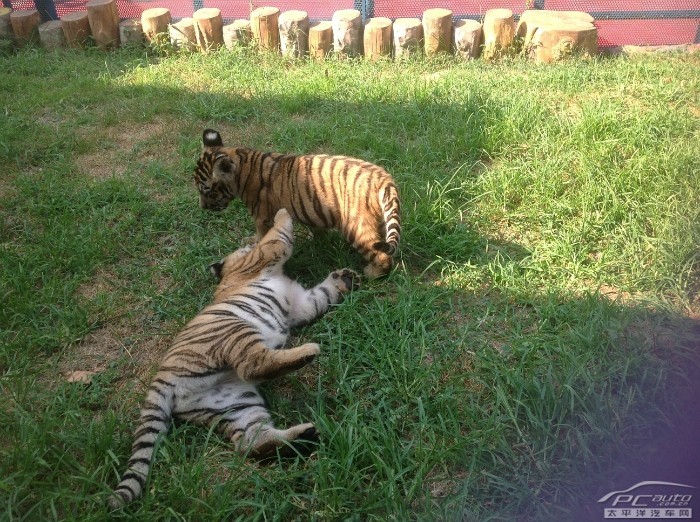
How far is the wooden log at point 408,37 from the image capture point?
627cm

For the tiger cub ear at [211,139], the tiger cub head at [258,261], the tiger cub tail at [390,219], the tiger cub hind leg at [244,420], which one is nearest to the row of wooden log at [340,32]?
the tiger cub ear at [211,139]

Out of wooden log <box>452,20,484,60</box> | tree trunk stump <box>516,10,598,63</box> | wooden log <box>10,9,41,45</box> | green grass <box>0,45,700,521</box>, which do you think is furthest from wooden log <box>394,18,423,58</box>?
wooden log <box>10,9,41,45</box>

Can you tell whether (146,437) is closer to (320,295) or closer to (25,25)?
(320,295)

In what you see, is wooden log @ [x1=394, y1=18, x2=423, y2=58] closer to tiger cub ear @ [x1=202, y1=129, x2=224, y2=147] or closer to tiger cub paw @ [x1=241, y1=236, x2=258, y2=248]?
tiger cub ear @ [x1=202, y1=129, x2=224, y2=147]

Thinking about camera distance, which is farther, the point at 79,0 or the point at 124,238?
the point at 79,0

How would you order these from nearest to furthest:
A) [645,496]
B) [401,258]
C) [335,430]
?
[645,496], [335,430], [401,258]

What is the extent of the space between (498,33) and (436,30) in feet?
2.14

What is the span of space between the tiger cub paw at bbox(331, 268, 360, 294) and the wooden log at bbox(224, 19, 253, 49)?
13.9 ft

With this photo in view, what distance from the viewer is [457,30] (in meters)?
6.31

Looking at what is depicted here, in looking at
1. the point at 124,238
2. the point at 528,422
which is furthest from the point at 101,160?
the point at 528,422

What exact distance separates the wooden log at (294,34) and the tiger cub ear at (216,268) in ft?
12.4

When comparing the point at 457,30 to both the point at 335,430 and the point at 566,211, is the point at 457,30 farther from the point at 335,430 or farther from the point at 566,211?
the point at 335,430

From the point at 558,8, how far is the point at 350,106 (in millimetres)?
3583

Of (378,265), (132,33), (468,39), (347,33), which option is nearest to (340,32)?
(347,33)
